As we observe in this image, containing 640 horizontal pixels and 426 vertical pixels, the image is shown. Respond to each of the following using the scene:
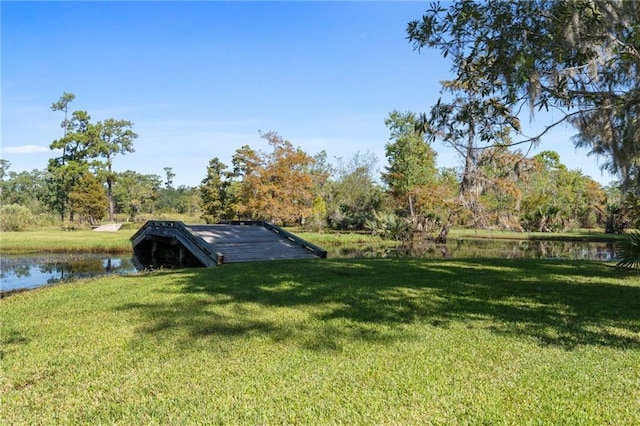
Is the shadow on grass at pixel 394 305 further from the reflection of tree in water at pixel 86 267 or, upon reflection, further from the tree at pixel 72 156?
the tree at pixel 72 156

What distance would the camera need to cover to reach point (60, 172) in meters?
40.6

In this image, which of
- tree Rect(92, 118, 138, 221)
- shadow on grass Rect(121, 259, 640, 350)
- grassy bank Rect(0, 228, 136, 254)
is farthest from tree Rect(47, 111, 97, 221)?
shadow on grass Rect(121, 259, 640, 350)

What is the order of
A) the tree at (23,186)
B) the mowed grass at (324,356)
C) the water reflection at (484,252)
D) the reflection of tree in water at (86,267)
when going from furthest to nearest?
the tree at (23,186), the water reflection at (484,252), the reflection of tree in water at (86,267), the mowed grass at (324,356)

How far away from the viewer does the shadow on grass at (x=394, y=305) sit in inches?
201

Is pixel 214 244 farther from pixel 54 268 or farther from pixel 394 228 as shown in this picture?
pixel 394 228

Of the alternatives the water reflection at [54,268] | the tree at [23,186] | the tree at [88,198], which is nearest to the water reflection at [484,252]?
the water reflection at [54,268]

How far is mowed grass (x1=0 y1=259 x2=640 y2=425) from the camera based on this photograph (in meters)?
3.16

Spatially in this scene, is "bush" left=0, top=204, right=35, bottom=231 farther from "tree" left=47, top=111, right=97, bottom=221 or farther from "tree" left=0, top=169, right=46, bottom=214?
"tree" left=0, top=169, right=46, bottom=214

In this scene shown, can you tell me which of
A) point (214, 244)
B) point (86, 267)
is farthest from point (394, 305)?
point (86, 267)

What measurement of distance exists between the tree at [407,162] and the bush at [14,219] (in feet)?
91.5

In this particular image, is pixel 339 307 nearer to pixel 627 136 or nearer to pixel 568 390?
pixel 568 390

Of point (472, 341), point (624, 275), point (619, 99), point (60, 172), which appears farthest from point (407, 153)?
point (60, 172)

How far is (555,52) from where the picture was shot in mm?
6754

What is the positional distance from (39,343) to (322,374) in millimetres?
3376
